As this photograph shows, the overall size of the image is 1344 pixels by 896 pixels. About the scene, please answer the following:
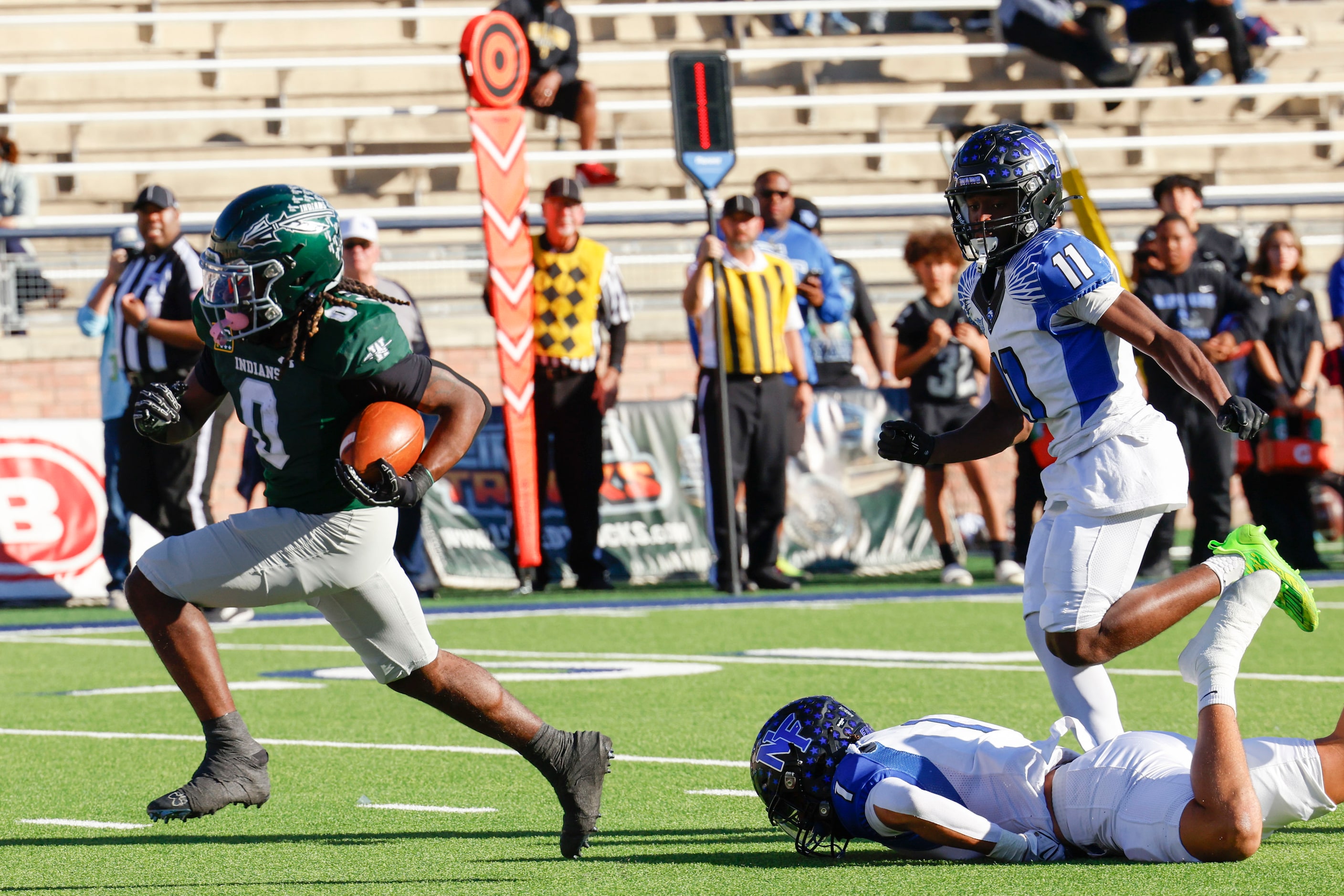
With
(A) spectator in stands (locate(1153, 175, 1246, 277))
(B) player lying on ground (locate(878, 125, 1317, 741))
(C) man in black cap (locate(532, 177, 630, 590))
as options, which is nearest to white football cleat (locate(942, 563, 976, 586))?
(C) man in black cap (locate(532, 177, 630, 590))

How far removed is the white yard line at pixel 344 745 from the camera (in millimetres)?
5508

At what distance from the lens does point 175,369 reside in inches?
372

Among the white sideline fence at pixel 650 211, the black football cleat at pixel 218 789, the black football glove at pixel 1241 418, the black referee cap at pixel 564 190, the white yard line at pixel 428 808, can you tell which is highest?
the black referee cap at pixel 564 190

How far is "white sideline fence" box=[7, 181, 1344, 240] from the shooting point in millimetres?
12742

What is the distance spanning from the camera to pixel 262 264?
14.4ft

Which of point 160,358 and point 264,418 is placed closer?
point 264,418

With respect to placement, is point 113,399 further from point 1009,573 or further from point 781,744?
point 781,744

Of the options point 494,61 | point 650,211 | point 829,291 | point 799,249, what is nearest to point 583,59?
point 650,211

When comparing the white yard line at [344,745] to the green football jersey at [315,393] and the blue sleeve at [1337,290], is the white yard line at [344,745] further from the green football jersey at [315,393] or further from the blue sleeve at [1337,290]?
the blue sleeve at [1337,290]

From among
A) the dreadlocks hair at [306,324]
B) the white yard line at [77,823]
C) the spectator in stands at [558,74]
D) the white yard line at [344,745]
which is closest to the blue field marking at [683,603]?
the white yard line at [344,745]

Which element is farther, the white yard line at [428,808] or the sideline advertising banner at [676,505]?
the sideline advertising banner at [676,505]

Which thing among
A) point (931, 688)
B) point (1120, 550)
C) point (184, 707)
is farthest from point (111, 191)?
point (1120, 550)

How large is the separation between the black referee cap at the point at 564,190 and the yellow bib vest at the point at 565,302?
0.97ft

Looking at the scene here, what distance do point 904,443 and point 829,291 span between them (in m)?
6.41
